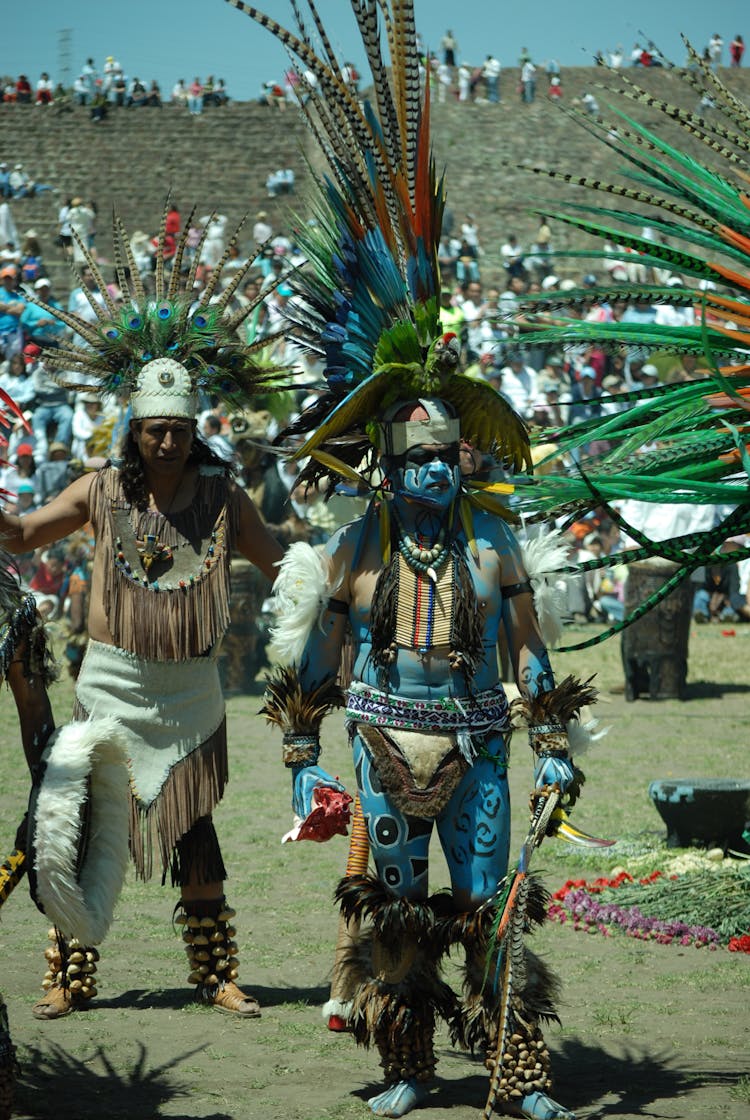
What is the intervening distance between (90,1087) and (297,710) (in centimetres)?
123

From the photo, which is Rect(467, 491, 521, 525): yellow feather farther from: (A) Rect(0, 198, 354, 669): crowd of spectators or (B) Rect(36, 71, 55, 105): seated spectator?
(B) Rect(36, 71, 55, 105): seated spectator

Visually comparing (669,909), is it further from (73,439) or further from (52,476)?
(73,439)

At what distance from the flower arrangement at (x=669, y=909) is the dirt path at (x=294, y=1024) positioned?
90mm

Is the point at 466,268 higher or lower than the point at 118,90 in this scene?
lower

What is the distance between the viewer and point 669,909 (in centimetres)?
611

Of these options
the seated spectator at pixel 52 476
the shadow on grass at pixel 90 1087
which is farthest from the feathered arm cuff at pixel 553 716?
the seated spectator at pixel 52 476

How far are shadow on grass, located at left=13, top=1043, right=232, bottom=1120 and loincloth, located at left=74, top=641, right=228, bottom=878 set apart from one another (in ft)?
2.09

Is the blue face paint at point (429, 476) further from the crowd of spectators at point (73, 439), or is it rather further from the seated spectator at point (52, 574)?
the seated spectator at point (52, 574)

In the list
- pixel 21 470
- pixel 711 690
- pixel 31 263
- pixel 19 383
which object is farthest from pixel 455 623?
pixel 31 263

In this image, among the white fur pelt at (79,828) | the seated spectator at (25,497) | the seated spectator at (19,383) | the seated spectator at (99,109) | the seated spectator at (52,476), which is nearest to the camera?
the white fur pelt at (79,828)

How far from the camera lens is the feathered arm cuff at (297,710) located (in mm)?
4227

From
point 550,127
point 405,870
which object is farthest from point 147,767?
point 550,127

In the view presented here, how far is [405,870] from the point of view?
4.14 meters

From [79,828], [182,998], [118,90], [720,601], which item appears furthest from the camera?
[118,90]
